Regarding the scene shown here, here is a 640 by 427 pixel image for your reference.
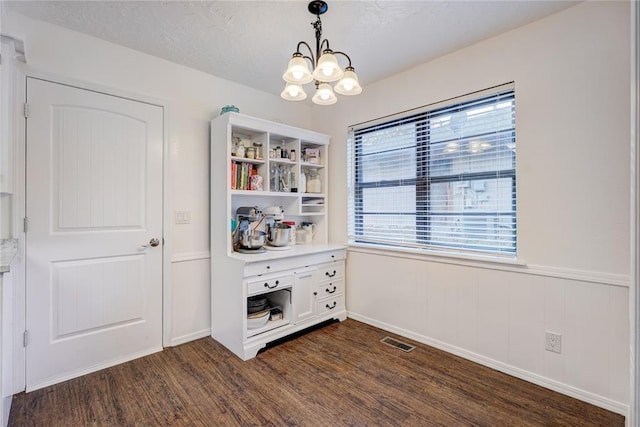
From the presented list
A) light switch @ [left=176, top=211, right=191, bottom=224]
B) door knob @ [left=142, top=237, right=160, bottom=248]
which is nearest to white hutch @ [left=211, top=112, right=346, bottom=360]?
light switch @ [left=176, top=211, right=191, bottom=224]

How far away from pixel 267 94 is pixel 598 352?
11.4 feet

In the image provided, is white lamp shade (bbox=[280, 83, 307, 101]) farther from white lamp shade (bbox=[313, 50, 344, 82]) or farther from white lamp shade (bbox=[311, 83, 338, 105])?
white lamp shade (bbox=[313, 50, 344, 82])

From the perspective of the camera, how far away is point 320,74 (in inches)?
67.1

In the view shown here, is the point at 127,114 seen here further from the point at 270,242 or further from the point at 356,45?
the point at 356,45

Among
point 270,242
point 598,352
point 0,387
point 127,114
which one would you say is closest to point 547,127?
point 598,352

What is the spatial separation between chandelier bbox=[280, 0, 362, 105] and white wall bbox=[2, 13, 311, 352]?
126cm

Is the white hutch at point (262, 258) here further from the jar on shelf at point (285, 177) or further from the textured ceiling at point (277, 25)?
the textured ceiling at point (277, 25)

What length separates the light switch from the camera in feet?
9.07

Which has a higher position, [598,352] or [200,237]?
[200,237]

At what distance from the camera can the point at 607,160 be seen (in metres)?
1.90

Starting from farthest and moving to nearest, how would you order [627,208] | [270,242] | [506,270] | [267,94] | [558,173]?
1. [267,94]
2. [270,242]
3. [506,270]
4. [558,173]
5. [627,208]

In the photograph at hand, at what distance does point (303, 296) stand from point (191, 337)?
1.06 meters

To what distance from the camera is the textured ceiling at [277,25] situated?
6.57 feet

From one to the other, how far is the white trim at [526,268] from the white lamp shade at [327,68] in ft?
Result: 5.67
